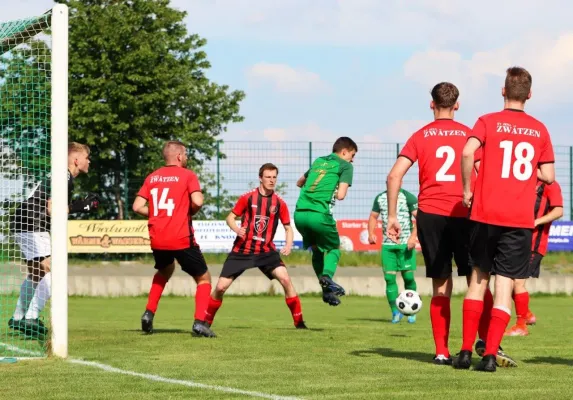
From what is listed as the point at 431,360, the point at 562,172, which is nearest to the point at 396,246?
the point at 431,360

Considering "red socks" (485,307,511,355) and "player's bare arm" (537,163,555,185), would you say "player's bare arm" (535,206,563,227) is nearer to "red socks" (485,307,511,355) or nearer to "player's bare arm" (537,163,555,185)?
"player's bare arm" (537,163,555,185)

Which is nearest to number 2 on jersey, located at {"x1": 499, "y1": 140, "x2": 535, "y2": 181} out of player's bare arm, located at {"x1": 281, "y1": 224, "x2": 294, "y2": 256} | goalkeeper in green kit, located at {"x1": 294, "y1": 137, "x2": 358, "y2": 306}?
player's bare arm, located at {"x1": 281, "y1": 224, "x2": 294, "y2": 256}

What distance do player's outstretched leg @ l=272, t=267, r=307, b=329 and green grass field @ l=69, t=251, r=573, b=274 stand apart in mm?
15469

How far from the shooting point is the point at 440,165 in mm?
8828

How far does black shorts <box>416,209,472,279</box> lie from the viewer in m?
8.77

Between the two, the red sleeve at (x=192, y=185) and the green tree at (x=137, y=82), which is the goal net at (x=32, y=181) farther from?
the green tree at (x=137, y=82)

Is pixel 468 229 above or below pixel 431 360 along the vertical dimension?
above

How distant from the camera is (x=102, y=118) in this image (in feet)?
131

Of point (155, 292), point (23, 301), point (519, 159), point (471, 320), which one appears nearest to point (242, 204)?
point (155, 292)

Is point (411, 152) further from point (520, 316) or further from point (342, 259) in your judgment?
point (342, 259)

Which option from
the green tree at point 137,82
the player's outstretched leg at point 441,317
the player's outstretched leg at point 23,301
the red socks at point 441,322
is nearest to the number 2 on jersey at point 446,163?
the player's outstretched leg at point 441,317

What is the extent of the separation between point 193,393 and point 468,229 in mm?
2828

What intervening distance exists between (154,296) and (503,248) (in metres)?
4.82

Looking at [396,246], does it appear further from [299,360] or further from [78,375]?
[78,375]
